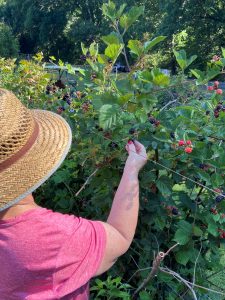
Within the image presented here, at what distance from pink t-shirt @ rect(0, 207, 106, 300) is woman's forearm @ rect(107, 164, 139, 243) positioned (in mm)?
84

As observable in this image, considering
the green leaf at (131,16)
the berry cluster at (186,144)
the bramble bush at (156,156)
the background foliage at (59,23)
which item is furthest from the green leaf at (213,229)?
the background foliage at (59,23)

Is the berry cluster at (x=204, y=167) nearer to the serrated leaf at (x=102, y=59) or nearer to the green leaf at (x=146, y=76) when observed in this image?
the green leaf at (x=146, y=76)

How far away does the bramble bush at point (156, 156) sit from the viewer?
1.66m

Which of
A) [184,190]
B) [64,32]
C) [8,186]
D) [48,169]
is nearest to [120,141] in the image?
[184,190]

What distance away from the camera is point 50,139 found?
143 cm

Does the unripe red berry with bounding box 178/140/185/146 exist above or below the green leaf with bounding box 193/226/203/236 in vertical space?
above

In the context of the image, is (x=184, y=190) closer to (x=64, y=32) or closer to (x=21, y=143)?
(x=21, y=143)

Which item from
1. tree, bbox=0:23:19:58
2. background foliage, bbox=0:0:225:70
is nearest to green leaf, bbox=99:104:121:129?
background foliage, bbox=0:0:225:70

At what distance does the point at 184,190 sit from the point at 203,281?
0.39 meters

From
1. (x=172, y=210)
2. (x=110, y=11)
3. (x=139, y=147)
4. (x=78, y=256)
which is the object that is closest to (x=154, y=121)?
(x=139, y=147)

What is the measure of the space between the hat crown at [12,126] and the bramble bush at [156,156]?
0.30 m

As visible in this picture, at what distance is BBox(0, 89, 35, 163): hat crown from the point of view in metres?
1.26

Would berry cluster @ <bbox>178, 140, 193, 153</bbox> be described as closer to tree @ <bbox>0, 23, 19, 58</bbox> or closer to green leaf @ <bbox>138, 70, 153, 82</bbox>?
green leaf @ <bbox>138, 70, 153, 82</bbox>

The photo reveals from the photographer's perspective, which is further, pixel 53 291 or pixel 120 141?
pixel 120 141
